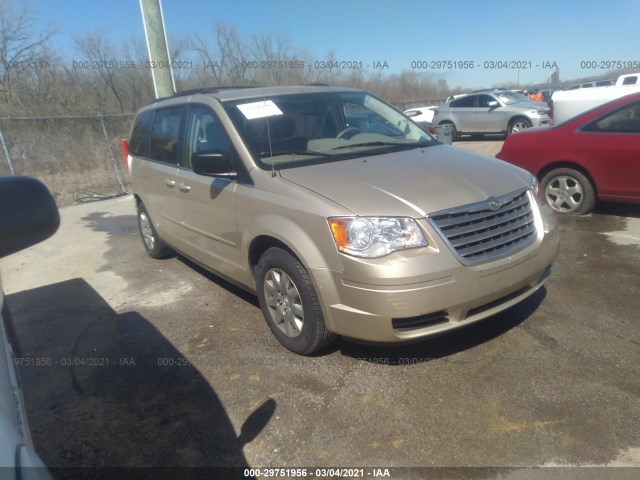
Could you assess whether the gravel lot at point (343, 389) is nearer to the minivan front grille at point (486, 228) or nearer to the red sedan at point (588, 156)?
the minivan front grille at point (486, 228)

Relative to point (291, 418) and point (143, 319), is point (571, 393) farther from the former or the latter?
point (143, 319)

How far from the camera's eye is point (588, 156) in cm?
573

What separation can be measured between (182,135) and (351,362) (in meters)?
2.60

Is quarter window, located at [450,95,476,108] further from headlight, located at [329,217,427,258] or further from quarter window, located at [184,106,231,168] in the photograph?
headlight, located at [329,217,427,258]

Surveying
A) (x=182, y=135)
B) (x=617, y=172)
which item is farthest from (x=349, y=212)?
(x=617, y=172)

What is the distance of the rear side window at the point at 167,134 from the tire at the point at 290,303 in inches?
69.6

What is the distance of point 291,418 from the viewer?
105 inches

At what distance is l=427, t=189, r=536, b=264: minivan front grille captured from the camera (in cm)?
271

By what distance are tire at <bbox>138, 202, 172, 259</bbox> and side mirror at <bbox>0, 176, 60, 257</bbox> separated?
386cm

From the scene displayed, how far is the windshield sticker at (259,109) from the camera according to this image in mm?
3559

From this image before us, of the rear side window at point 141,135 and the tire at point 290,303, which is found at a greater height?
the rear side window at point 141,135

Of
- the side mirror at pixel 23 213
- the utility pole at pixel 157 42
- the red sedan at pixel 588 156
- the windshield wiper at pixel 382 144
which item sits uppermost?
the utility pole at pixel 157 42

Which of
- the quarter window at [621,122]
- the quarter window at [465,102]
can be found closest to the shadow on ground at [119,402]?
the quarter window at [621,122]

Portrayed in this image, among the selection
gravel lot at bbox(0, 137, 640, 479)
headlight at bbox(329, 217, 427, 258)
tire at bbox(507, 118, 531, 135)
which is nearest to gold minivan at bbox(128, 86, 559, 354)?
headlight at bbox(329, 217, 427, 258)
